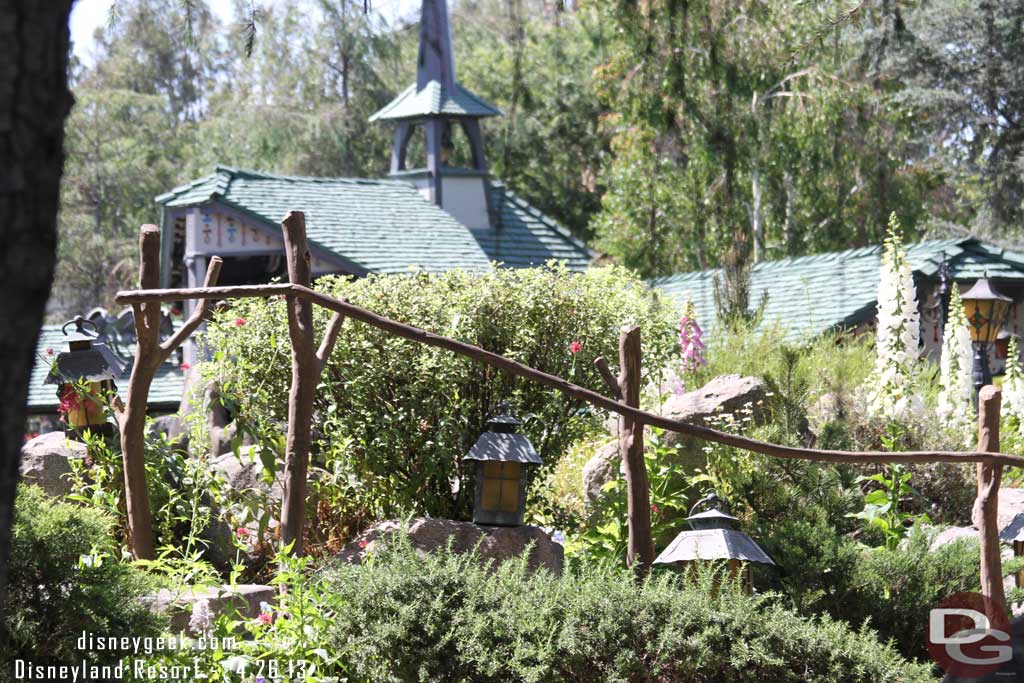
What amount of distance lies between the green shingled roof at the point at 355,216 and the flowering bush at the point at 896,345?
8.76m

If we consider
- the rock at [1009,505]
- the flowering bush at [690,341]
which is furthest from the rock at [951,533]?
the flowering bush at [690,341]

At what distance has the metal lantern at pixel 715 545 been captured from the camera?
19.0 feet

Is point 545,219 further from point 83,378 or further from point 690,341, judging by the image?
point 83,378

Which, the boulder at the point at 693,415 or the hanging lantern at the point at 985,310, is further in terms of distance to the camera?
the hanging lantern at the point at 985,310

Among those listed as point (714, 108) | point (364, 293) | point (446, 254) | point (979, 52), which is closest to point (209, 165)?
point (714, 108)

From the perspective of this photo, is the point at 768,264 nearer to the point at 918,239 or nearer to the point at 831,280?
the point at 831,280

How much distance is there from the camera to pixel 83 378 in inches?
278

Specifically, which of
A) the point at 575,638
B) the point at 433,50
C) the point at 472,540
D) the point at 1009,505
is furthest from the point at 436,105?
the point at 575,638

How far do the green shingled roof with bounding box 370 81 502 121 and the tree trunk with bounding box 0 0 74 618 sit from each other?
60.4 feet

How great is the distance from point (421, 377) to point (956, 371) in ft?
16.6

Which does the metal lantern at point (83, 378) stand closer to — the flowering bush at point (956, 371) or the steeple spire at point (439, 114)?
the flowering bush at point (956, 371)

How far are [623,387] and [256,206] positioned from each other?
41.9 ft

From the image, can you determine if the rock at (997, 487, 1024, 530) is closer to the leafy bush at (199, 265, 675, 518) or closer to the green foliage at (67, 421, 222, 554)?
the leafy bush at (199, 265, 675, 518)

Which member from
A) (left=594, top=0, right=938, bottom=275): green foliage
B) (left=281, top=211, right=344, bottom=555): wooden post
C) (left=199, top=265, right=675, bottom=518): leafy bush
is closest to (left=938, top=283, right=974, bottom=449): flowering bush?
(left=199, top=265, right=675, bottom=518): leafy bush
